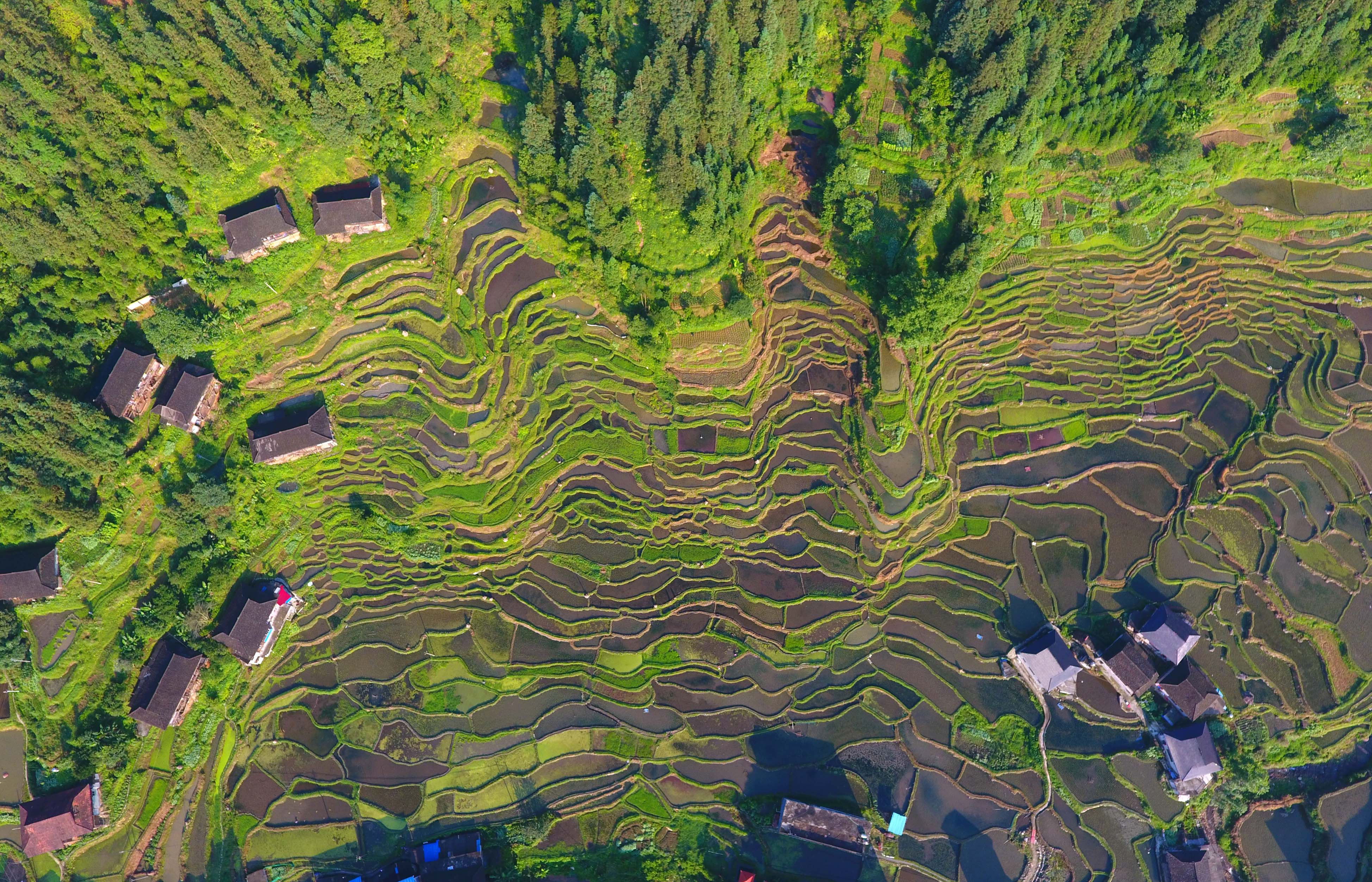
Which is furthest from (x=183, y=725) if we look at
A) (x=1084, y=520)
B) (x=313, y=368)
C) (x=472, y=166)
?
(x=1084, y=520)

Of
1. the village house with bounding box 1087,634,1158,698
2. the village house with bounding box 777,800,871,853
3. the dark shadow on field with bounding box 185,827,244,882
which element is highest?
the village house with bounding box 1087,634,1158,698

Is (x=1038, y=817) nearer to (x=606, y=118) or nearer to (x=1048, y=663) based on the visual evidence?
(x=1048, y=663)

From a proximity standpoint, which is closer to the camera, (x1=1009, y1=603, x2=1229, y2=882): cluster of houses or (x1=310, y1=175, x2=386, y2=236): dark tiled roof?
(x1=1009, y1=603, x2=1229, y2=882): cluster of houses

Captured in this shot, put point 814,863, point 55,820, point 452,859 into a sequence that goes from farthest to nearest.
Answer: point 814,863 < point 452,859 < point 55,820

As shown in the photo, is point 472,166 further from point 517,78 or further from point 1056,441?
point 1056,441

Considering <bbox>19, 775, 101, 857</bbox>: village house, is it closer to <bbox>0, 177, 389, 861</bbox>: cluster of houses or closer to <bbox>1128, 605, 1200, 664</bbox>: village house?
<bbox>0, 177, 389, 861</bbox>: cluster of houses

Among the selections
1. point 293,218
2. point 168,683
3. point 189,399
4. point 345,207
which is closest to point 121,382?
point 189,399

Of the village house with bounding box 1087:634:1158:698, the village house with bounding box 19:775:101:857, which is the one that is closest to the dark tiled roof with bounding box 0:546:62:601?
the village house with bounding box 19:775:101:857
